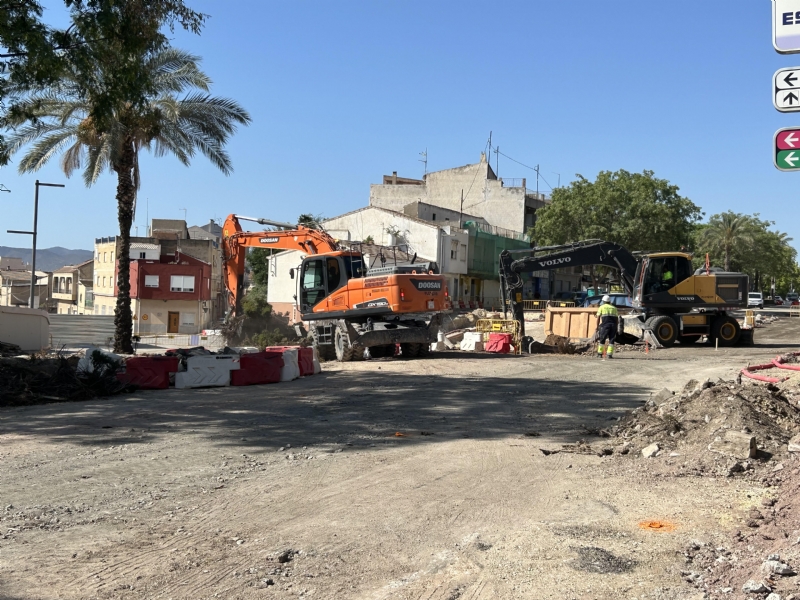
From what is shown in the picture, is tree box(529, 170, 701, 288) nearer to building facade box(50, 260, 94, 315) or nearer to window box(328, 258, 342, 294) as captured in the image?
window box(328, 258, 342, 294)

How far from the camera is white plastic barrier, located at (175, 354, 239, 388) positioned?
16.2 meters

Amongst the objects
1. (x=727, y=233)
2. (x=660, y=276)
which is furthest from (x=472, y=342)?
(x=727, y=233)

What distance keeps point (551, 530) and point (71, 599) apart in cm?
357

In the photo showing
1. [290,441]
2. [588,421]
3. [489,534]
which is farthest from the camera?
[588,421]

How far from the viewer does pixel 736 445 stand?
339 inches

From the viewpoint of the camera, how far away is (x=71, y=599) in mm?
4855

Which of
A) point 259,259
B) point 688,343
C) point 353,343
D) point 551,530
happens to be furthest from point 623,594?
point 259,259

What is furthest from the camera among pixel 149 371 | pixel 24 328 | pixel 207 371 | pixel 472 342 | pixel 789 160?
pixel 472 342

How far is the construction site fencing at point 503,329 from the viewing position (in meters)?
26.7

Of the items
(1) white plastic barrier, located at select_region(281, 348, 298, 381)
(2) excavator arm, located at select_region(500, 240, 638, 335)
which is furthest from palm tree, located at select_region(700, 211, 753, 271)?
(1) white plastic barrier, located at select_region(281, 348, 298, 381)

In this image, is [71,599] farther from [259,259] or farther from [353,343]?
[259,259]

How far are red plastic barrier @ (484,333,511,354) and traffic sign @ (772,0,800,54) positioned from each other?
20586 millimetres

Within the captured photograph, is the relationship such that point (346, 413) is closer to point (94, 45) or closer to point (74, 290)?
point (94, 45)

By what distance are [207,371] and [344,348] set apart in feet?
22.9
